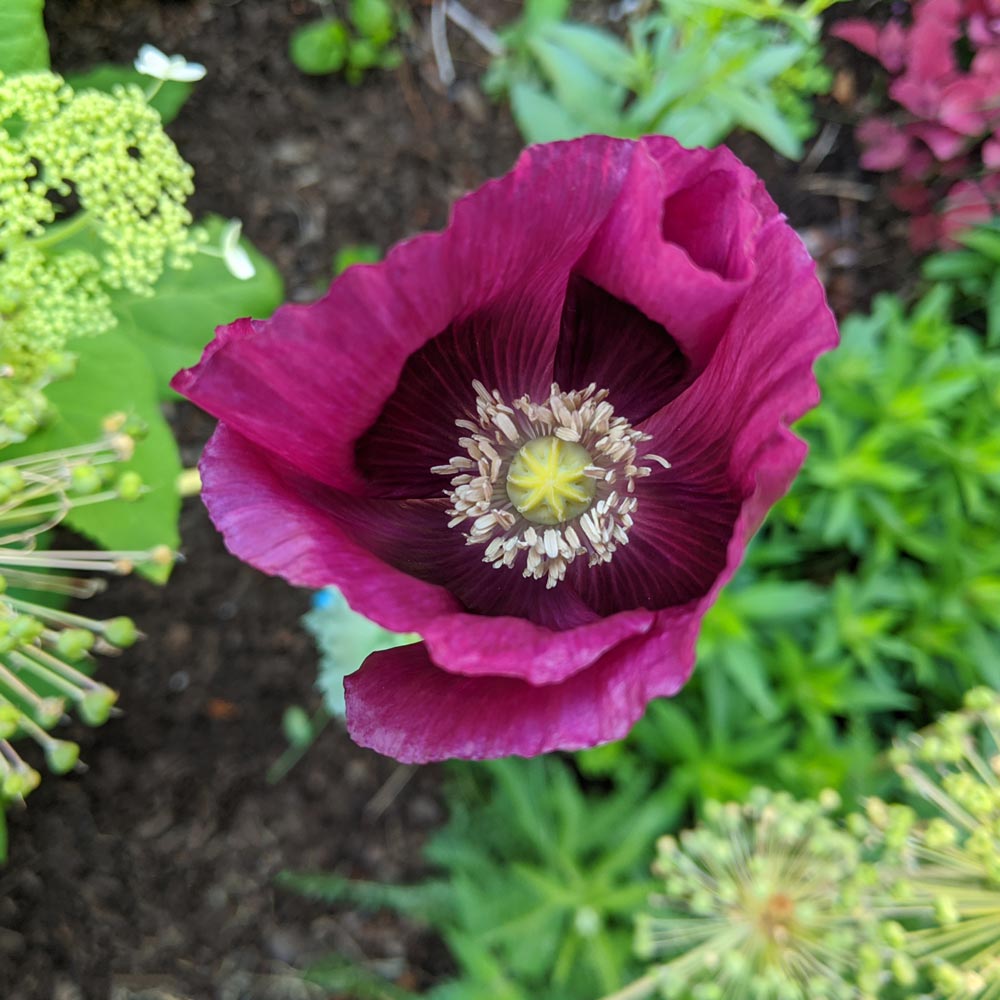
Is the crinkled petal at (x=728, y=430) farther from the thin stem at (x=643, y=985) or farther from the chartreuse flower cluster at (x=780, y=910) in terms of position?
the thin stem at (x=643, y=985)

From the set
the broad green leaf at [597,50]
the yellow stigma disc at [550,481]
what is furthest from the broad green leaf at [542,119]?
the yellow stigma disc at [550,481]

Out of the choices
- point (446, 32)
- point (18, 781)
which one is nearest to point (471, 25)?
point (446, 32)

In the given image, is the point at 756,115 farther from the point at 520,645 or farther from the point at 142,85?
the point at 520,645

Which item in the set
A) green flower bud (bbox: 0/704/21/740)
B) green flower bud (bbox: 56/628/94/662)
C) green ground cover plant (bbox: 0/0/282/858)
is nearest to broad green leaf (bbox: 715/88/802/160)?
green ground cover plant (bbox: 0/0/282/858)

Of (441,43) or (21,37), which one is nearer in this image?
(21,37)

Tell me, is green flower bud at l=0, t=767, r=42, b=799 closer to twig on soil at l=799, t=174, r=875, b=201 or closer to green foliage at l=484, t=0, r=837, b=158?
green foliage at l=484, t=0, r=837, b=158

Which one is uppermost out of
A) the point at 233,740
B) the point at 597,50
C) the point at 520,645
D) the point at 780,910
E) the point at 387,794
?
the point at 597,50
